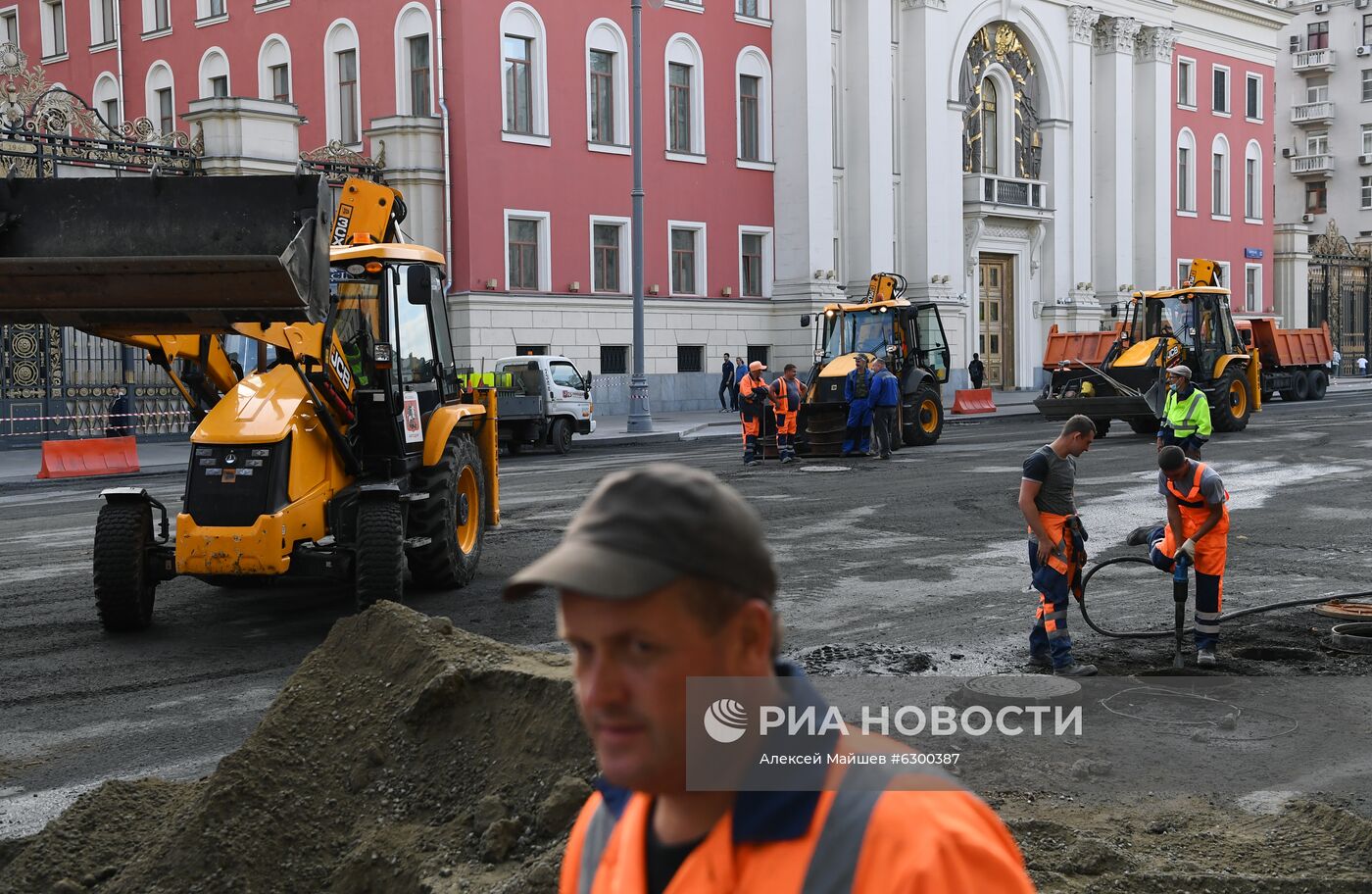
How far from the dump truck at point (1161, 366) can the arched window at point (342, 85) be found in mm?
19320

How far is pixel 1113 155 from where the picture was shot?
5406cm

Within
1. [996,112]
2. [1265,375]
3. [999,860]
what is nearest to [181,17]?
[996,112]

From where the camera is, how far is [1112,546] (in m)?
14.3

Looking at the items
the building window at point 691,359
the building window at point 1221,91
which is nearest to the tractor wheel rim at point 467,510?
the building window at point 691,359

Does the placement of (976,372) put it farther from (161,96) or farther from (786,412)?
(161,96)

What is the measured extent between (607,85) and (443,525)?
96.4 feet

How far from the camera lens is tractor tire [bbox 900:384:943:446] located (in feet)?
88.8

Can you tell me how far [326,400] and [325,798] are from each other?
5658mm

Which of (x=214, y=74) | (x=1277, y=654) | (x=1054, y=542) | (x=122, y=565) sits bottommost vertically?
(x=1277, y=654)

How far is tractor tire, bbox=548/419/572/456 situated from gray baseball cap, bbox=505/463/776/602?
25945mm

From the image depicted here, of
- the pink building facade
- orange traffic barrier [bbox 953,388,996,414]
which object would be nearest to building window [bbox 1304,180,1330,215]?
the pink building facade

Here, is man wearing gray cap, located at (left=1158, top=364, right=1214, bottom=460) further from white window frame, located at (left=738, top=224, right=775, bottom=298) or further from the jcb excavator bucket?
white window frame, located at (left=738, top=224, right=775, bottom=298)

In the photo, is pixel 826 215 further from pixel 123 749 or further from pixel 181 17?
pixel 123 749

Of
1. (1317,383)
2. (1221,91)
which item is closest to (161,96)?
(1317,383)
